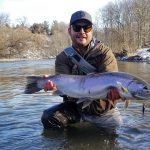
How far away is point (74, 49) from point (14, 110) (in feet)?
11.1

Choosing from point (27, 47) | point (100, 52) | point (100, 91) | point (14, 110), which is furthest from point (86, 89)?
point (27, 47)

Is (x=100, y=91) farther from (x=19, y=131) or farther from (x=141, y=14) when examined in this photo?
(x=141, y=14)

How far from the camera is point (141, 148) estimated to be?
19.6 ft

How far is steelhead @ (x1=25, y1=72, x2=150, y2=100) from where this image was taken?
5.27 meters

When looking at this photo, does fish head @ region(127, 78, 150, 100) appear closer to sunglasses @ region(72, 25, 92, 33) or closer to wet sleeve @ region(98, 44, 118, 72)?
wet sleeve @ region(98, 44, 118, 72)

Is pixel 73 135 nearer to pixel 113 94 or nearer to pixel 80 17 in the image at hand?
pixel 113 94

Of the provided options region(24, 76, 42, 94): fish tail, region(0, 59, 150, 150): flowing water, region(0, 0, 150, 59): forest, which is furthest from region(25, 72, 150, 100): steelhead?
region(0, 0, 150, 59): forest

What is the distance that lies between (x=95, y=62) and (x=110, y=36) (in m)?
57.0

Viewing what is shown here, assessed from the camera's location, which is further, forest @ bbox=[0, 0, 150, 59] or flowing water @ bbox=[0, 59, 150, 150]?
forest @ bbox=[0, 0, 150, 59]

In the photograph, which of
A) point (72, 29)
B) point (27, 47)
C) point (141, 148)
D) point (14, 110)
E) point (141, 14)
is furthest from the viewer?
point (27, 47)

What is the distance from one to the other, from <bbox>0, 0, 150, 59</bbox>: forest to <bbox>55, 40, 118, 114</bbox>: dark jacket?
44295mm

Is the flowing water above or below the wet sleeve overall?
below

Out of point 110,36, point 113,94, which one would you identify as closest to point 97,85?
point 113,94

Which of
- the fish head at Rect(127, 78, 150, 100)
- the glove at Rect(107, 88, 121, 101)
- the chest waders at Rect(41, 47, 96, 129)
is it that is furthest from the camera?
the chest waders at Rect(41, 47, 96, 129)
